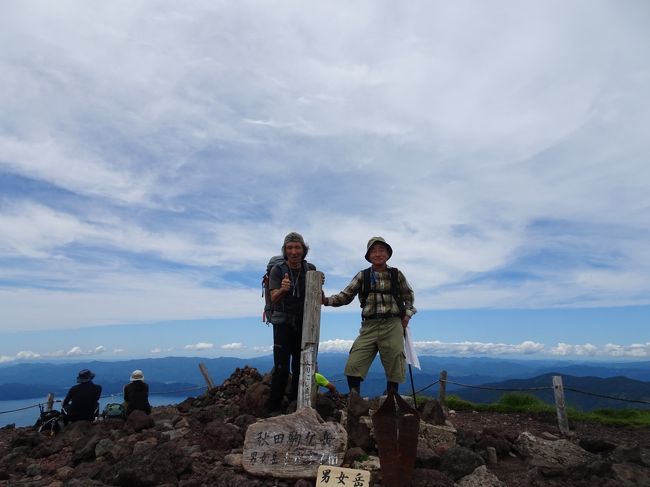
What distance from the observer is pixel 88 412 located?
33.2ft

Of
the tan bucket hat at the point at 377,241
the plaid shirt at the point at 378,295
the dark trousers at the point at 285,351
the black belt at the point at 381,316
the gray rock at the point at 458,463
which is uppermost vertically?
the tan bucket hat at the point at 377,241

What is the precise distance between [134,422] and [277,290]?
400 cm

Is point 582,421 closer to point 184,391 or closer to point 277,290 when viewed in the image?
point 277,290

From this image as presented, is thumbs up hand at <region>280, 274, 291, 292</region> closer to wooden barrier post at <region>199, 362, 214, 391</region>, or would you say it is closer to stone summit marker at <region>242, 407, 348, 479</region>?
stone summit marker at <region>242, 407, 348, 479</region>

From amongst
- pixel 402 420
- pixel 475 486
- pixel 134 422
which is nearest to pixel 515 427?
pixel 475 486

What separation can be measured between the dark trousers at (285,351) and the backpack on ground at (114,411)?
4.31m

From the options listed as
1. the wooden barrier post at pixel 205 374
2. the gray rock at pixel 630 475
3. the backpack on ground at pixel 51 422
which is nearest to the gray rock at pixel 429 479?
the gray rock at pixel 630 475

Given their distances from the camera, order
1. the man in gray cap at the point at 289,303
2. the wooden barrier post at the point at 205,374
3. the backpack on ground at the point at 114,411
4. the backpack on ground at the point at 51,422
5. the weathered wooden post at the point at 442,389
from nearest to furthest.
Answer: the man in gray cap at the point at 289,303 < the backpack on ground at the point at 51,422 < the backpack on ground at the point at 114,411 < the weathered wooden post at the point at 442,389 < the wooden barrier post at the point at 205,374

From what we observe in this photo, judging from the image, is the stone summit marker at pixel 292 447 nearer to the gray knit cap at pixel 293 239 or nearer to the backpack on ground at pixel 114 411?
the gray knit cap at pixel 293 239

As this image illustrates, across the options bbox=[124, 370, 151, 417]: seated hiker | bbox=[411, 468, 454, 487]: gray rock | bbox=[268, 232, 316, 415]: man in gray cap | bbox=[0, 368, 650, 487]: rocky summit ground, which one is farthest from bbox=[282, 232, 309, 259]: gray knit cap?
bbox=[124, 370, 151, 417]: seated hiker

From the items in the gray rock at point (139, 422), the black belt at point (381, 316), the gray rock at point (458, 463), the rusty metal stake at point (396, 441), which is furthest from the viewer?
the gray rock at point (139, 422)

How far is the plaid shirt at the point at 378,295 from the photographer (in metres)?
7.17

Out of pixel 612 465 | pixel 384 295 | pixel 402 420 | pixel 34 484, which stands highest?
pixel 384 295

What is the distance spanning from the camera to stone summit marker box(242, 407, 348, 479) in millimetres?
5535
